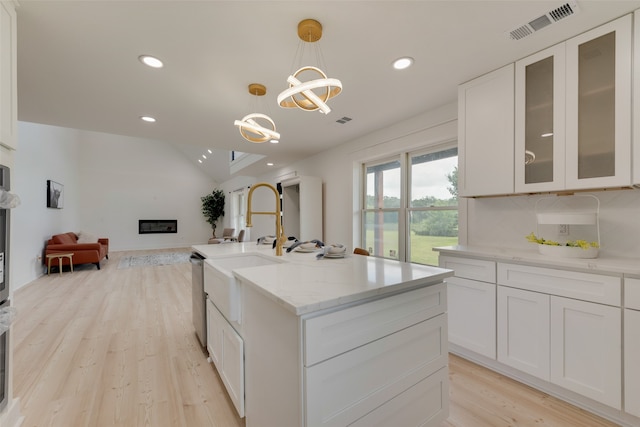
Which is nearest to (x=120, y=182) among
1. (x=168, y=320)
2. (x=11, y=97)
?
(x=168, y=320)

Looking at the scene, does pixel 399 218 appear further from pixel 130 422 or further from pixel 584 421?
pixel 130 422

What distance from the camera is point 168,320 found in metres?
3.15

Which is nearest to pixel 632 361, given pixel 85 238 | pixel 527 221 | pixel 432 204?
pixel 527 221

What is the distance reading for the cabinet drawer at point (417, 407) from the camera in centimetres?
109

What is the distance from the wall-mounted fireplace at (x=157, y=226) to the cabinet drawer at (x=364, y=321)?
36.9ft

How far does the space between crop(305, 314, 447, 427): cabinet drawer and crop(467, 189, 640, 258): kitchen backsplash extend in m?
1.51

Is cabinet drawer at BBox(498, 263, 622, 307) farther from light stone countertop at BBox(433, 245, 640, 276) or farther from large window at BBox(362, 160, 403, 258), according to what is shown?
large window at BBox(362, 160, 403, 258)

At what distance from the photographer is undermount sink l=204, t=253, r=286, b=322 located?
1.48m

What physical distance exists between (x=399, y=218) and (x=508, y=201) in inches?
53.6

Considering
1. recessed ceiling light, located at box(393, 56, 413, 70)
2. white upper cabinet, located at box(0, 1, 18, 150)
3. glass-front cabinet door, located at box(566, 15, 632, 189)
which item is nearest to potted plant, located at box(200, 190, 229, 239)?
white upper cabinet, located at box(0, 1, 18, 150)

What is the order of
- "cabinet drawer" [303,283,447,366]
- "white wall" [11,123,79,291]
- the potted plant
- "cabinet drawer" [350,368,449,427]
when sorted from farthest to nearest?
the potted plant < "white wall" [11,123,79,291] < "cabinet drawer" [350,368,449,427] < "cabinet drawer" [303,283,447,366]

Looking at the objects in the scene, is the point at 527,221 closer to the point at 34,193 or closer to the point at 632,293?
the point at 632,293

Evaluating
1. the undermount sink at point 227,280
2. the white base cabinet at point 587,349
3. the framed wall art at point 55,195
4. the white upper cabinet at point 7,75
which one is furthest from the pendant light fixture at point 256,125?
the framed wall art at point 55,195

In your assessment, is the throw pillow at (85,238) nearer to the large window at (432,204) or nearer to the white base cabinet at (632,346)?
the large window at (432,204)
